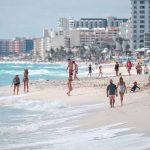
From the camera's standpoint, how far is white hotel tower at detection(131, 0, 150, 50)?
516 ft

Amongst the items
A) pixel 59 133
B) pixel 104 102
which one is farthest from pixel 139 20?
pixel 59 133

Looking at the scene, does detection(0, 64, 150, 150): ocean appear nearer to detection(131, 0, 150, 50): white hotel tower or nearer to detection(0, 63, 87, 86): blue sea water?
detection(0, 63, 87, 86): blue sea water

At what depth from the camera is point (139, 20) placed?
6216 inches

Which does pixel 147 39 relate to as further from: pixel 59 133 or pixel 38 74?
pixel 59 133

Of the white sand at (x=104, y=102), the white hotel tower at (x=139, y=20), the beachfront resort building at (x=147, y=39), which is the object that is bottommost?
the white sand at (x=104, y=102)

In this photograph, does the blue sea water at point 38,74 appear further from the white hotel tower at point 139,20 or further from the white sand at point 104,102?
the white hotel tower at point 139,20

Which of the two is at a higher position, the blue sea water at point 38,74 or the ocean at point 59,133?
the ocean at point 59,133

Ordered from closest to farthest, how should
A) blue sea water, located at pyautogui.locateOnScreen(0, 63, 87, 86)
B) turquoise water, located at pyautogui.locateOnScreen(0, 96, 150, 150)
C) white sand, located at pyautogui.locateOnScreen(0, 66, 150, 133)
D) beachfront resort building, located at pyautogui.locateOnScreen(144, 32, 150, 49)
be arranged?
turquoise water, located at pyautogui.locateOnScreen(0, 96, 150, 150) < white sand, located at pyautogui.locateOnScreen(0, 66, 150, 133) < blue sea water, located at pyautogui.locateOnScreen(0, 63, 87, 86) < beachfront resort building, located at pyautogui.locateOnScreen(144, 32, 150, 49)

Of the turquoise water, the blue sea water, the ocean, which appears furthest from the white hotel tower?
the turquoise water

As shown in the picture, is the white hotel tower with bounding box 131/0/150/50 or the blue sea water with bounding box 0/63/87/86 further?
the white hotel tower with bounding box 131/0/150/50

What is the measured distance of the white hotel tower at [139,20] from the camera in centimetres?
15725

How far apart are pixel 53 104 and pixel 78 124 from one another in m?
6.57

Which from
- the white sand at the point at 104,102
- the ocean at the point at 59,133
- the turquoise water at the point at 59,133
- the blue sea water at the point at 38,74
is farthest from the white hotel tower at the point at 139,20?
the turquoise water at the point at 59,133

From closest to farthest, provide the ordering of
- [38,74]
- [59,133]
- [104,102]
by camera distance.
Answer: [59,133]
[104,102]
[38,74]
